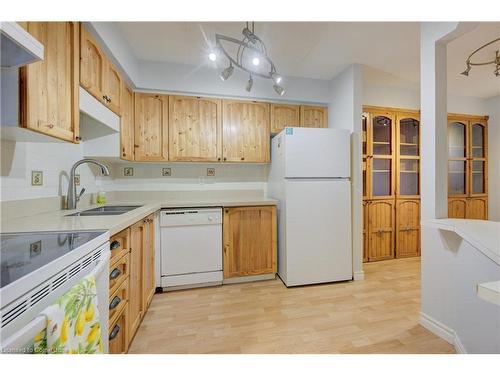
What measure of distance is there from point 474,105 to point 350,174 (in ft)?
10.1

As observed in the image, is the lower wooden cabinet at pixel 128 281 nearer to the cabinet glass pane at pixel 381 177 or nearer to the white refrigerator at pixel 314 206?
the white refrigerator at pixel 314 206

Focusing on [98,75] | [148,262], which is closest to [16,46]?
[98,75]

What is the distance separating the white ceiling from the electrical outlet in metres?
1.39

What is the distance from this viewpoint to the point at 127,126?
88.1 inches

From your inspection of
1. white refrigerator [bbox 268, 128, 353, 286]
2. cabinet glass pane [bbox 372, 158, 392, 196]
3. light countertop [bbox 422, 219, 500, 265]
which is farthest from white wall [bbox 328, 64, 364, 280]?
light countertop [bbox 422, 219, 500, 265]

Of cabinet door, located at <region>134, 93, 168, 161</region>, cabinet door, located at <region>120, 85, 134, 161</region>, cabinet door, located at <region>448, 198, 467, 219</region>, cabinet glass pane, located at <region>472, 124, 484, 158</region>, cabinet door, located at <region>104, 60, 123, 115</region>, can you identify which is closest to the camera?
cabinet door, located at <region>104, 60, 123, 115</region>

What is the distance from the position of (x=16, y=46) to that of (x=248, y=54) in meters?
1.79

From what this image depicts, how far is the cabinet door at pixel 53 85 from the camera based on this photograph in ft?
3.14

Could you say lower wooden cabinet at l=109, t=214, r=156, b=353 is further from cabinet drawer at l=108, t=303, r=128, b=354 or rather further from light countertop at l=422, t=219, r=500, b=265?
light countertop at l=422, t=219, r=500, b=265

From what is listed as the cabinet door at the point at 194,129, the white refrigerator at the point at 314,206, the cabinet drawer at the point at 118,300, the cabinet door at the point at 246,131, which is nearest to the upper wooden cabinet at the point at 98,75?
the cabinet door at the point at 194,129

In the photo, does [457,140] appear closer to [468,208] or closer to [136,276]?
[468,208]

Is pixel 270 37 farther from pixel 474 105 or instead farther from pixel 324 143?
pixel 474 105

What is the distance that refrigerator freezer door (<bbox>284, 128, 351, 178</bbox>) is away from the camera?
226 cm

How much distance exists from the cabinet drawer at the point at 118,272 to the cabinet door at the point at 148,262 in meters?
0.38
